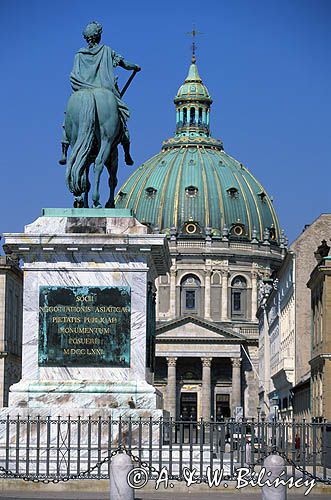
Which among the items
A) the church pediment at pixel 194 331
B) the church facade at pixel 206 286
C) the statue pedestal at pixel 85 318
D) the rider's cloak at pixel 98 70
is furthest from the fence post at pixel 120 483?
the church pediment at pixel 194 331

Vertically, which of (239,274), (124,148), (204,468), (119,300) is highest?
(239,274)

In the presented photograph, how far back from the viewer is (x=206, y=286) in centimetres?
19038

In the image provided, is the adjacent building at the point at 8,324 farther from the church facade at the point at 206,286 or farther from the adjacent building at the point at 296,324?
the church facade at the point at 206,286

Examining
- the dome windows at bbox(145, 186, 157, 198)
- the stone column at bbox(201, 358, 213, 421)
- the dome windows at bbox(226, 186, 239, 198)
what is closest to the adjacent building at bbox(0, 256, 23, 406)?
the stone column at bbox(201, 358, 213, 421)

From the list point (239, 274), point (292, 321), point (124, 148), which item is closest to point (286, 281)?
point (292, 321)

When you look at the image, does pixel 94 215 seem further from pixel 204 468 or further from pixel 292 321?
pixel 292 321

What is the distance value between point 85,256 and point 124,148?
11.2ft

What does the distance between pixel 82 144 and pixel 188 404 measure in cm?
14857

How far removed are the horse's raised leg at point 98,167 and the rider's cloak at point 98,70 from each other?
813mm

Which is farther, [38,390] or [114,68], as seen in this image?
[114,68]

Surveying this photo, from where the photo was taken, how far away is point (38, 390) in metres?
29.4

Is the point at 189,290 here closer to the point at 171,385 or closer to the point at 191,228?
the point at 191,228

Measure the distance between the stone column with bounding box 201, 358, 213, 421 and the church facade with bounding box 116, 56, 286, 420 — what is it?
11 cm

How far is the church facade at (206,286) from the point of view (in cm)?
17188
